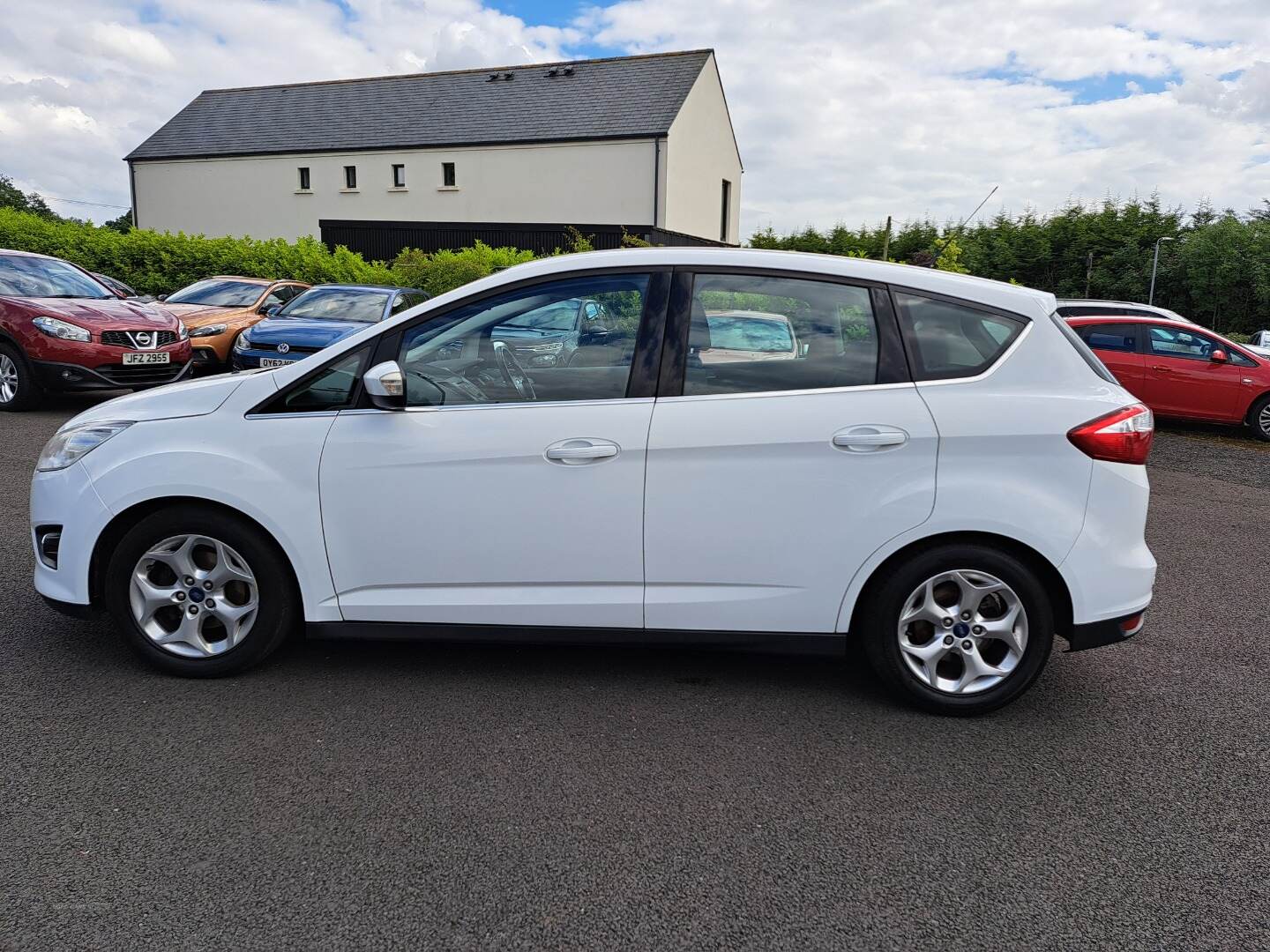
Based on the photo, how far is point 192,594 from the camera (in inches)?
147

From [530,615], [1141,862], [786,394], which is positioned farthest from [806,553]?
[1141,862]

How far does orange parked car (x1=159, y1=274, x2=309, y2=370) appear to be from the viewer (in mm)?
12797

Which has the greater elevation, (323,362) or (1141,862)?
(323,362)

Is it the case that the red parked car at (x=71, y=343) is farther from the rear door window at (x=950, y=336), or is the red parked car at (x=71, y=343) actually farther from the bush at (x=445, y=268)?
the bush at (x=445, y=268)

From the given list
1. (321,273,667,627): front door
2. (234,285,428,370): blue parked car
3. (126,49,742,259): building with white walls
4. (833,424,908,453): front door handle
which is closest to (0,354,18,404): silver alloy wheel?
(234,285,428,370): blue parked car

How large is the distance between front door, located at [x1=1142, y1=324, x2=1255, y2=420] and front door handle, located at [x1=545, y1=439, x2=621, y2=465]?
11.5 metres

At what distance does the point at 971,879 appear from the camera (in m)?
2.60

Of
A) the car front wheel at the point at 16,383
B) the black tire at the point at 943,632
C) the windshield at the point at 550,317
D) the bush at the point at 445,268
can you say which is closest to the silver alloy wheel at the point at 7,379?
the car front wheel at the point at 16,383

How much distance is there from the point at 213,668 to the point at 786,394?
2505 millimetres

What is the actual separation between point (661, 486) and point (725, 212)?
41.5 meters

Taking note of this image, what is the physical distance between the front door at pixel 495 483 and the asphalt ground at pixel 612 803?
0.42 meters

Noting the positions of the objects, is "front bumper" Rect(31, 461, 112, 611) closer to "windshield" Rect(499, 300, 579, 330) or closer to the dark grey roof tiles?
"windshield" Rect(499, 300, 579, 330)

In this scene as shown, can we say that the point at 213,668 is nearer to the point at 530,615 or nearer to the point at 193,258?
the point at 530,615

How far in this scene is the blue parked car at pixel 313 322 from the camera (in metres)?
11.2
